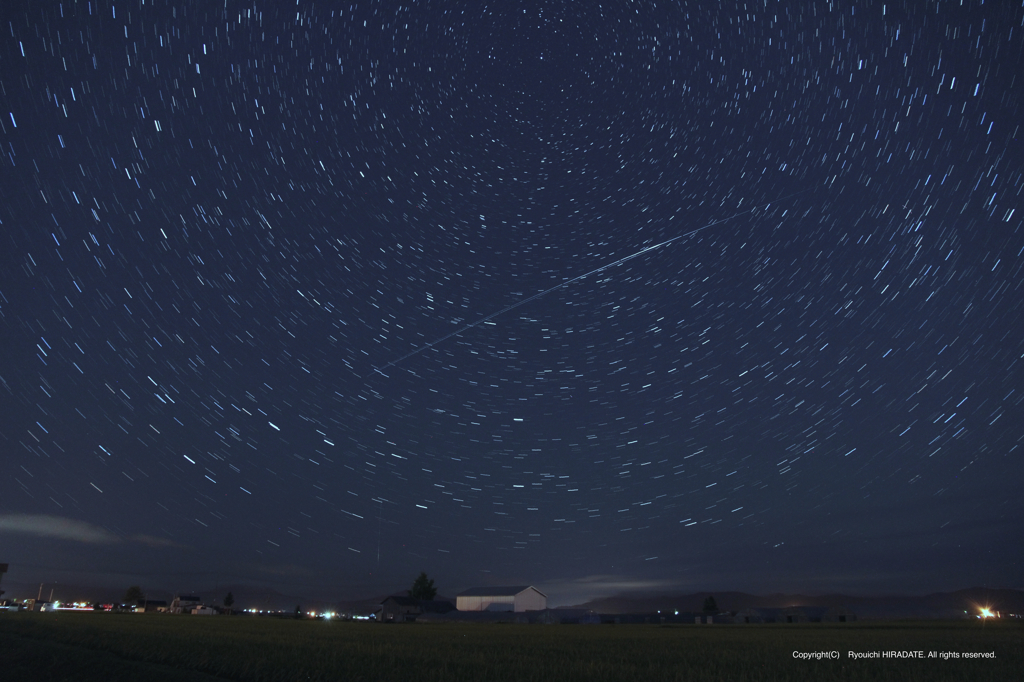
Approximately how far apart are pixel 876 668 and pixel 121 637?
32650 millimetres

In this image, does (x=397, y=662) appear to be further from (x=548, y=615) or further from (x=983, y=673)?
(x=548, y=615)

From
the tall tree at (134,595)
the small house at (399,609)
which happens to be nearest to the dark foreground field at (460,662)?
the small house at (399,609)

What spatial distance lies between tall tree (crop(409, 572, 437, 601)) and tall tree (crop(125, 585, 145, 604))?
7447 centimetres

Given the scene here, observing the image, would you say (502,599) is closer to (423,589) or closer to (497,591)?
(497,591)

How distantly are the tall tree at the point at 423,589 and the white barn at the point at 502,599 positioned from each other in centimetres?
2279

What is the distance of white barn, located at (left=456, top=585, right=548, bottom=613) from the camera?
320 ft

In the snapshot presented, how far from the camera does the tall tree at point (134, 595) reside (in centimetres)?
14550

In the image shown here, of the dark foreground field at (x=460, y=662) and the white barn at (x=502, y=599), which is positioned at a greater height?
the white barn at (x=502, y=599)

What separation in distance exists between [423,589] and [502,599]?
33477 mm

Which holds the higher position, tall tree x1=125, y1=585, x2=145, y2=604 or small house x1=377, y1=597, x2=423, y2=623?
tall tree x1=125, y1=585, x2=145, y2=604

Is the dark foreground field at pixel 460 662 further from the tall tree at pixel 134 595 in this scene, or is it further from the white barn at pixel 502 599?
the tall tree at pixel 134 595

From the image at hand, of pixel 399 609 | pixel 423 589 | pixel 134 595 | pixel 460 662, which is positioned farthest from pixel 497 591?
pixel 134 595

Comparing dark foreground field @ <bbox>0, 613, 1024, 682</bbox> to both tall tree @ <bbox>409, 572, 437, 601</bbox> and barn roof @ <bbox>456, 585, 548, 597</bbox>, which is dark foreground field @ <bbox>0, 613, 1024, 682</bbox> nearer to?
barn roof @ <bbox>456, 585, 548, 597</bbox>

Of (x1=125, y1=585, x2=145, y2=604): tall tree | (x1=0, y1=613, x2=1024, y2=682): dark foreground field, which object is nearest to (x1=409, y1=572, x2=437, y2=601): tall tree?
(x1=125, y1=585, x2=145, y2=604): tall tree
